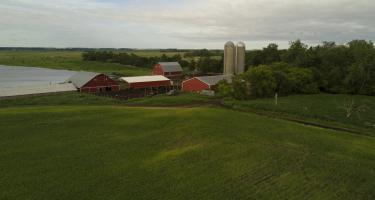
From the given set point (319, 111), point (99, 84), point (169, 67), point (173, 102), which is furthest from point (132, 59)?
point (319, 111)

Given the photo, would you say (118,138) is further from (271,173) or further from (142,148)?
(271,173)

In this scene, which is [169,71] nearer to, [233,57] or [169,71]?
[169,71]

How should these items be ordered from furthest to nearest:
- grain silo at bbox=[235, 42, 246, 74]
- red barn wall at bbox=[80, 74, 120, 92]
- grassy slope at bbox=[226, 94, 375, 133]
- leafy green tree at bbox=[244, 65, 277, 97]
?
grain silo at bbox=[235, 42, 246, 74] < red barn wall at bbox=[80, 74, 120, 92] < leafy green tree at bbox=[244, 65, 277, 97] < grassy slope at bbox=[226, 94, 375, 133]

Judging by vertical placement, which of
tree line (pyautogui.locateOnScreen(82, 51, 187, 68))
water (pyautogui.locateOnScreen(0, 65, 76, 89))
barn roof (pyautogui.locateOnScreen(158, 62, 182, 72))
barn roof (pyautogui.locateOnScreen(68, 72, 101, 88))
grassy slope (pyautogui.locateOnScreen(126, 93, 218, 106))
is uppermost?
tree line (pyautogui.locateOnScreen(82, 51, 187, 68))

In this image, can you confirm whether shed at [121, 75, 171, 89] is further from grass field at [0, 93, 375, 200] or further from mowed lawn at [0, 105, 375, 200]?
mowed lawn at [0, 105, 375, 200]

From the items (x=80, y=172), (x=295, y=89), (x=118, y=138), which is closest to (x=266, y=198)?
(x=80, y=172)

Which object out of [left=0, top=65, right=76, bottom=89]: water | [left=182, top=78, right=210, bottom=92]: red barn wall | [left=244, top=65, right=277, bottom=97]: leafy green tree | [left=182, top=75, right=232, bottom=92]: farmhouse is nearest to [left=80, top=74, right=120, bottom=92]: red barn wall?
[left=182, top=78, right=210, bottom=92]: red barn wall
